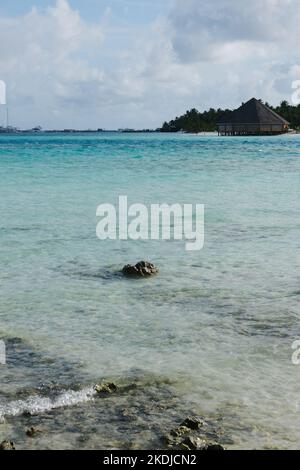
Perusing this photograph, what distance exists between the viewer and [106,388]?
454 cm

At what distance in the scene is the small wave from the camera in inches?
164

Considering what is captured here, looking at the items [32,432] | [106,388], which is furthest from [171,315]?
[32,432]

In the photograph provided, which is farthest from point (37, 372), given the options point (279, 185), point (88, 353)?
point (279, 185)

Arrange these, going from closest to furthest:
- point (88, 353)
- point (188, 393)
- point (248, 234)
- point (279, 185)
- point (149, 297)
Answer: point (188, 393) < point (88, 353) < point (149, 297) < point (248, 234) < point (279, 185)

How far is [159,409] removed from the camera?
4230mm

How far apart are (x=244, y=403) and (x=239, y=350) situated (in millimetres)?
1060

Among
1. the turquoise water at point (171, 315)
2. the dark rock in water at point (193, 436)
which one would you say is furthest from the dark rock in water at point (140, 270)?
the dark rock in water at point (193, 436)

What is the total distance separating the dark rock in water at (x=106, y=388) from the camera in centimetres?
451

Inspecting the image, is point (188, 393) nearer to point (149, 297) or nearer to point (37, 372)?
point (37, 372)

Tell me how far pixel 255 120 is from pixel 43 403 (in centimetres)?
9126

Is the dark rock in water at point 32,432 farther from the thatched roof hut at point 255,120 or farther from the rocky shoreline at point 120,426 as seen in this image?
the thatched roof hut at point 255,120

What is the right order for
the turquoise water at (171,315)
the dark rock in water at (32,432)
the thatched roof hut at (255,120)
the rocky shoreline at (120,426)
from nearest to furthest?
1. the rocky shoreline at (120,426)
2. the dark rock in water at (32,432)
3. the turquoise water at (171,315)
4. the thatched roof hut at (255,120)

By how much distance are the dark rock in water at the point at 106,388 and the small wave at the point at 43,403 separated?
0.04 meters

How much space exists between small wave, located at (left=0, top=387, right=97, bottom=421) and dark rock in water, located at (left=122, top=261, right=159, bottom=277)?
3498 millimetres
